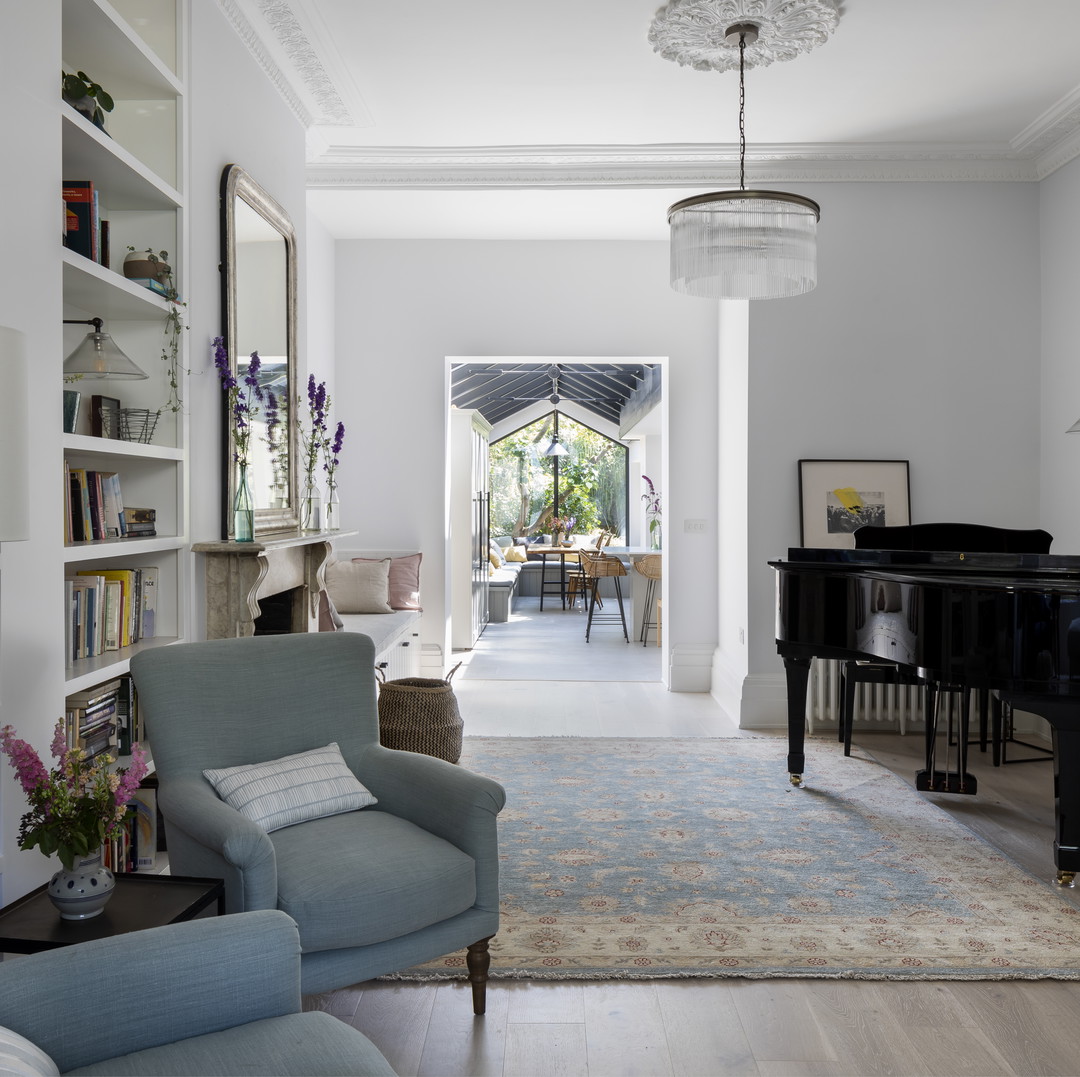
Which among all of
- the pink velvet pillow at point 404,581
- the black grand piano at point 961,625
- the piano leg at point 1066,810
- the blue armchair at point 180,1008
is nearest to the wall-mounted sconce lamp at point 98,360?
the blue armchair at point 180,1008

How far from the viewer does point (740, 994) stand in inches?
99.8

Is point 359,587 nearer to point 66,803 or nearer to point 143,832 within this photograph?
point 143,832

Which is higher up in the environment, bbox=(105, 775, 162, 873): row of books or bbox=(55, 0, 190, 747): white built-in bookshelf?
bbox=(55, 0, 190, 747): white built-in bookshelf

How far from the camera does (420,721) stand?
4.52 meters

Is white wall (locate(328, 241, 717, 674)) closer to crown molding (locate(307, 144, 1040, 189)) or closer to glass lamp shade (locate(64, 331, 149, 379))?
crown molding (locate(307, 144, 1040, 189))

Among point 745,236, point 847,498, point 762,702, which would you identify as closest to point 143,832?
point 745,236

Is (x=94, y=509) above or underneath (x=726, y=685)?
above

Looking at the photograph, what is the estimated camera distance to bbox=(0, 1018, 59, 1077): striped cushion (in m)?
1.20

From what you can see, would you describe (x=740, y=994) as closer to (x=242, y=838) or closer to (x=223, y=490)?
(x=242, y=838)

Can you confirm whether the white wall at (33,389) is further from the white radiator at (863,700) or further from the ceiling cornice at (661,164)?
the white radiator at (863,700)

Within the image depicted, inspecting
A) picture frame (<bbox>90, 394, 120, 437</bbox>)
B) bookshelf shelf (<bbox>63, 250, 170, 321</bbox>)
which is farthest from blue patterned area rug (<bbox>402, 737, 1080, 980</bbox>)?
bookshelf shelf (<bbox>63, 250, 170, 321</bbox>)

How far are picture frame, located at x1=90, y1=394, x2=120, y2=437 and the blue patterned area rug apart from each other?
73.6 inches

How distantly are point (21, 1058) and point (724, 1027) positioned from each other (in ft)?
5.46

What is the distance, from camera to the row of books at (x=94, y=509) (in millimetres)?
2703
